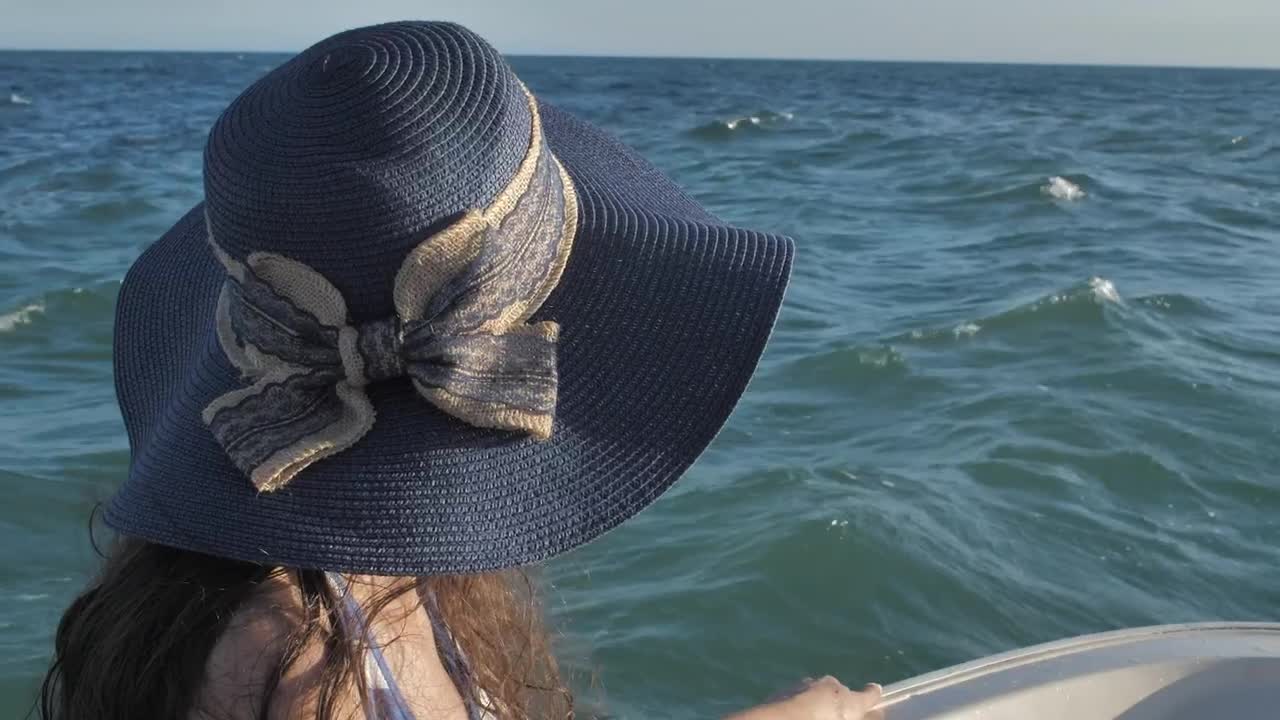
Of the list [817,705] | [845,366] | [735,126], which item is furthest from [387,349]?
[735,126]

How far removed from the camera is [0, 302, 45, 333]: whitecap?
5980 mm

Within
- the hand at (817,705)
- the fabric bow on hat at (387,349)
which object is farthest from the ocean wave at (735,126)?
the fabric bow on hat at (387,349)

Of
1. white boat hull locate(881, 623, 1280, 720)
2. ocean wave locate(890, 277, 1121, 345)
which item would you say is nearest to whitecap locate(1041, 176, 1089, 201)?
ocean wave locate(890, 277, 1121, 345)

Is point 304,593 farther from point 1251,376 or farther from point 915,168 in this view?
point 915,168

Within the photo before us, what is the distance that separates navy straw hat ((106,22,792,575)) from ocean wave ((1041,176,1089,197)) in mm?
9636

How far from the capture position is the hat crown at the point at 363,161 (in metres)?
1.06

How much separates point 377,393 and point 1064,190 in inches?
400

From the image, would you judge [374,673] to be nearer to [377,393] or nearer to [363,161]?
[377,393]

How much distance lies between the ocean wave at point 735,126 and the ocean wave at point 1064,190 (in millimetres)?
7120

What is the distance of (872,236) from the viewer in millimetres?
8641

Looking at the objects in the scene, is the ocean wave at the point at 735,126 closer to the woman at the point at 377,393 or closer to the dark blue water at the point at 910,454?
the dark blue water at the point at 910,454

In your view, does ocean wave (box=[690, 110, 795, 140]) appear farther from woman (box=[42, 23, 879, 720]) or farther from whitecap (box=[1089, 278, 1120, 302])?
woman (box=[42, 23, 879, 720])

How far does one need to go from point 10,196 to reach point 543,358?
1091 centimetres

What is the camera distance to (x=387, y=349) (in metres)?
1.10
